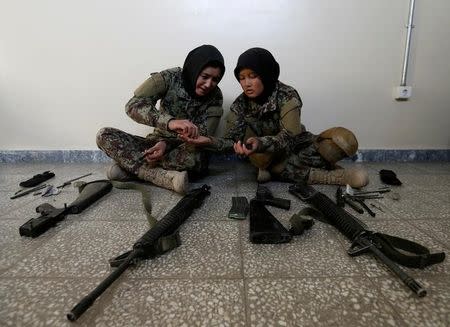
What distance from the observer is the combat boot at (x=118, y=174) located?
1400mm

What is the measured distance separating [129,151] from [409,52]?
191 cm

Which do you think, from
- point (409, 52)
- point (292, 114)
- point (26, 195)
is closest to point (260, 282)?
point (292, 114)

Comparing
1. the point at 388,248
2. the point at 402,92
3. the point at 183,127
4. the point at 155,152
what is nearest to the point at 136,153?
the point at 155,152

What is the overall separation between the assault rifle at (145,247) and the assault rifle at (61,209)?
1.24ft

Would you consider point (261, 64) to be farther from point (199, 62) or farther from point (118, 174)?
point (118, 174)

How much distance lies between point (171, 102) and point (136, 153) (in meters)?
0.34

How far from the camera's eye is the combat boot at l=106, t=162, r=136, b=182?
1.40m

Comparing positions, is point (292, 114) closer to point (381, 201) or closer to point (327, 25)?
point (381, 201)

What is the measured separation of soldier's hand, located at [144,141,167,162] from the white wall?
0.65m

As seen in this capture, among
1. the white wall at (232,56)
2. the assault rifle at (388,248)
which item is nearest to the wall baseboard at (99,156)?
the white wall at (232,56)

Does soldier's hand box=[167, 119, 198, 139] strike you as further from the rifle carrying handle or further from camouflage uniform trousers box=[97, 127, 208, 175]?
the rifle carrying handle

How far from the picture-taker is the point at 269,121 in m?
1.44

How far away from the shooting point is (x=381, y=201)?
1.14 m

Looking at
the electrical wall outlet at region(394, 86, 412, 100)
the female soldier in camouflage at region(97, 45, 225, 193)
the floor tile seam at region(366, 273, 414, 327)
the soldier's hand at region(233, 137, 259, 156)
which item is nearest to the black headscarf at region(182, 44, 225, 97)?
the female soldier in camouflage at region(97, 45, 225, 193)
